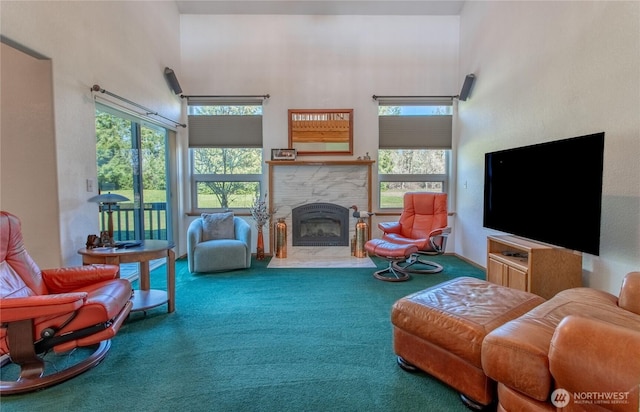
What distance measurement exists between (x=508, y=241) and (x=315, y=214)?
2.68 metres

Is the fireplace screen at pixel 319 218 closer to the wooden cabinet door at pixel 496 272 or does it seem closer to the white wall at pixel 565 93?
the white wall at pixel 565 93

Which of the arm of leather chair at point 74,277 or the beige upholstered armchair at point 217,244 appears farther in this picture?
the beige upholstered armchair at point 217,244

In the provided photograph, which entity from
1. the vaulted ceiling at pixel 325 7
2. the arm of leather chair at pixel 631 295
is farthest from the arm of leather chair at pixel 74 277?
the vaulted ceiling at pixel 325 7

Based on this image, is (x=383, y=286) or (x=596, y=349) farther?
(x=383, y=286)

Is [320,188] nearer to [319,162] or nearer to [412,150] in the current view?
[319,162]

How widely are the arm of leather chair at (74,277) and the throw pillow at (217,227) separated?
193 centimetres

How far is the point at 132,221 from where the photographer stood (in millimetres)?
3857

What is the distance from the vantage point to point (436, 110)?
4.98 meters

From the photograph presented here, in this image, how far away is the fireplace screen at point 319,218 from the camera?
193 inches

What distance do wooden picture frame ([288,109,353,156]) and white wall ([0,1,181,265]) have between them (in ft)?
6.87

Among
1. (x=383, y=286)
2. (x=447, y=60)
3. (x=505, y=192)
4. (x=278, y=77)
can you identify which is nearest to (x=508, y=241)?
(x=505, y=192)

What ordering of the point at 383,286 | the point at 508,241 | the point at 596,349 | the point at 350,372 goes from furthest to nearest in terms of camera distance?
the point at 383,286 → the point at 508,241 → the point at 350,372 → the point at 596,349

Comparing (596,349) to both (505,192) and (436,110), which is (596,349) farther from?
(436,110)

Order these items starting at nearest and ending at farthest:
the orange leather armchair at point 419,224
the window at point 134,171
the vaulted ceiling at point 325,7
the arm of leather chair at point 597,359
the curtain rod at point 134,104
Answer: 1. the arm of leather chair at point 597,359
2. the curtain rod at point 134,104
3. the window at point 134,171
4. the orange leather armchair at point 419,224
5. the vaulted ceiling at point 325,7
